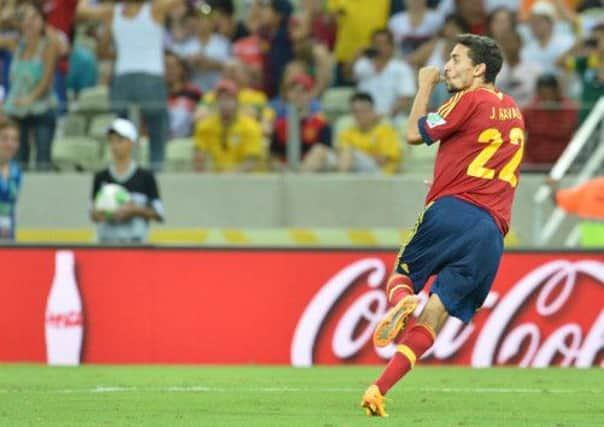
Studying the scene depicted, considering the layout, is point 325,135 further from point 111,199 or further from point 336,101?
point 111,199

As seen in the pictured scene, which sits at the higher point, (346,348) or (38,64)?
(38,64)

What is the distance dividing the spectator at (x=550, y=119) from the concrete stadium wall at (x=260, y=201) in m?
0.64

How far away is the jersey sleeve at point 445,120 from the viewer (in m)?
9.46

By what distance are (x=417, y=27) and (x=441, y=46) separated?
1.01m

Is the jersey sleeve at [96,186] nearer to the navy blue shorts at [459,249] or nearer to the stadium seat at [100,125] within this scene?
the stadium seat at [100,125]

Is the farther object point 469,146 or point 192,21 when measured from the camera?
point 192,21

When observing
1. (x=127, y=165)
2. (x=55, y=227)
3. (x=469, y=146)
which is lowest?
(x=55, y=227)

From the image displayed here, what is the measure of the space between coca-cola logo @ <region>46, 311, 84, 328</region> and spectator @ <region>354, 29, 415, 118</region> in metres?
5.14

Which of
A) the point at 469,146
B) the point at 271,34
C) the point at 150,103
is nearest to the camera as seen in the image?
the point at 469,146

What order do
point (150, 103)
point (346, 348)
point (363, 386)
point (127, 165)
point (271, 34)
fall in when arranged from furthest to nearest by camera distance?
point (271, 34) < point (150, 103) < point (127, 165) < point (346, 348) < point (363, 386)

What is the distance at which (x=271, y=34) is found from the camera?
1906cm

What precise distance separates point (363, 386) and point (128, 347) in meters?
2.86

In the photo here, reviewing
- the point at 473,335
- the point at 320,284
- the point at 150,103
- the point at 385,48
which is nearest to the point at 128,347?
the point at 320,284

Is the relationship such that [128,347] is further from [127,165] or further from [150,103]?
[150,103]
